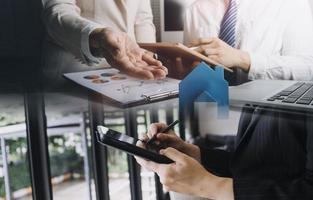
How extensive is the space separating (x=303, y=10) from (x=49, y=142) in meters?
0.99

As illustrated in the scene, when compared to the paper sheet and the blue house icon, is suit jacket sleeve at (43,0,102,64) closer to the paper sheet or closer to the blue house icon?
the paper sheet

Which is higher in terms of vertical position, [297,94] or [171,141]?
[297,94]

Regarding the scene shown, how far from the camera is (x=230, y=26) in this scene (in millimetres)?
1223

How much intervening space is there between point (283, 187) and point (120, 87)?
621 mm

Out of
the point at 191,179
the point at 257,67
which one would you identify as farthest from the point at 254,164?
the point at 257,67

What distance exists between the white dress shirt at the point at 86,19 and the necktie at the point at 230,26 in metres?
0.26

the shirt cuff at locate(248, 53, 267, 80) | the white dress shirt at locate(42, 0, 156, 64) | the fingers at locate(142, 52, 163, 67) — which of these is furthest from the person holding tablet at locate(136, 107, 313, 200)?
the white dress shirt at locate(42, 0, 156, 64)

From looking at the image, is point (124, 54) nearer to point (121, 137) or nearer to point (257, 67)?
point (121, 137)

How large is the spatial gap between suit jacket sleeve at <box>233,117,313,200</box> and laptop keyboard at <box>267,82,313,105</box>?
0.08 meters

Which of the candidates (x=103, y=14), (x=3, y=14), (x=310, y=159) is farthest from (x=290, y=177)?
(x=3, y=14)

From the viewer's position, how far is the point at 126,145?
3.78 ft

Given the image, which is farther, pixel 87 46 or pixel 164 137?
pixel 164 137

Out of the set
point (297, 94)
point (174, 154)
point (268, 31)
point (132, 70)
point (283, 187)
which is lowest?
point (283, 187)

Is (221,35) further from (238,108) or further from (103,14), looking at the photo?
(103,14)
